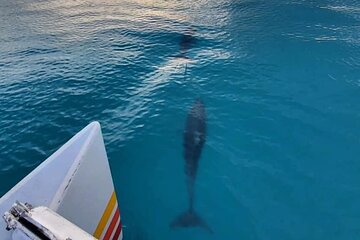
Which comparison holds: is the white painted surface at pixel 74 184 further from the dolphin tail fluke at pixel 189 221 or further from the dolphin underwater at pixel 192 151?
the dolphin underwater at pixel 192 151

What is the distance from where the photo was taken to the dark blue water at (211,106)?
9.30 m

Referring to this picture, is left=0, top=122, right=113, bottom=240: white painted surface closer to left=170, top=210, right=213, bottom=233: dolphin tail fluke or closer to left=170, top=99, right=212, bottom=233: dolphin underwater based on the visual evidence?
left=170, top=210, right=213, bottom=233: dolphin tail fluke

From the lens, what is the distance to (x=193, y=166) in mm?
10562

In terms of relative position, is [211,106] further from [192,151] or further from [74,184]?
[74,184]

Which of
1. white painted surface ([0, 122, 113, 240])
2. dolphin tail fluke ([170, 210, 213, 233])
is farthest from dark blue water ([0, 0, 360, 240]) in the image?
white painted surface ([0, 122, 113, 240])

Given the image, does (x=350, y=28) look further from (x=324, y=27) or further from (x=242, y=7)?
(x=242, y=7)

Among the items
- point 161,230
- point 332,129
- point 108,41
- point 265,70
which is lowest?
point 161,230

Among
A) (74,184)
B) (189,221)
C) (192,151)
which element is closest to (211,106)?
(192,151)

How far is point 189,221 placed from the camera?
8.86 m

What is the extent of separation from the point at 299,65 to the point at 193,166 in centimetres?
765

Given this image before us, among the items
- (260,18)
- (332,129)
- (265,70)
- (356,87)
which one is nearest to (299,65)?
(265,70)

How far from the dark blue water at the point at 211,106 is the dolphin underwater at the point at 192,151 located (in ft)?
0.62

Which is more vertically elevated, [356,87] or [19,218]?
[19,218]

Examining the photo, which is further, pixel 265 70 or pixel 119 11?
pixel 119 11
